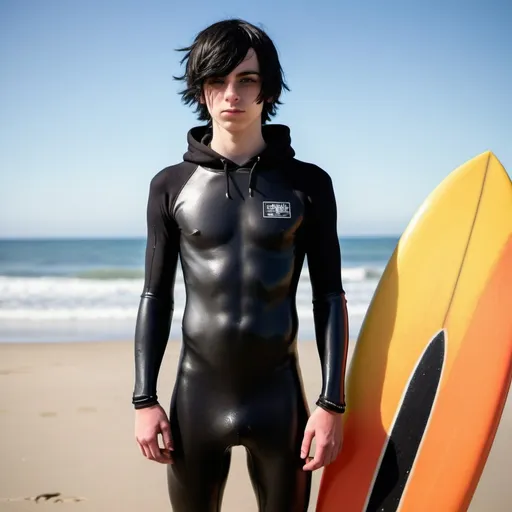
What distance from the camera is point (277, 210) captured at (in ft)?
5.86

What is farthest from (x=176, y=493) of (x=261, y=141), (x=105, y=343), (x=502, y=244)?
(x=105, y=343)

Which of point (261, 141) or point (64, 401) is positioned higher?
point (261, 141)

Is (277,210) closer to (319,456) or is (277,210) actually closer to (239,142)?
(239,142)

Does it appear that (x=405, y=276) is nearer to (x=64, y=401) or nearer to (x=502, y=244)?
(x=502, y=244)

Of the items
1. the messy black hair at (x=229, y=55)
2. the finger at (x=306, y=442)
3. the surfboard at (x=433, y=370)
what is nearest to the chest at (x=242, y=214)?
the messy black hair at (x=229, y=55)

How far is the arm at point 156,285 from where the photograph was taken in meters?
1.80

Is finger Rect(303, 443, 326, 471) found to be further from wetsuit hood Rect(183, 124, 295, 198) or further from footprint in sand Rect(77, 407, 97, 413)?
footprint in sand Rect(77, 407, 97, 413)

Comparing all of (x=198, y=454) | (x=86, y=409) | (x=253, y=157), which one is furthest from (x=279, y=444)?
(x=86, y=409)

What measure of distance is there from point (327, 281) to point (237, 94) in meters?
0.62

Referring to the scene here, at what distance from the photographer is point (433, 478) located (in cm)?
213

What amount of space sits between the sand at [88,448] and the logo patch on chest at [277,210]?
2.07m

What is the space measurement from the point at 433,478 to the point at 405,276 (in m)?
A: 0.73

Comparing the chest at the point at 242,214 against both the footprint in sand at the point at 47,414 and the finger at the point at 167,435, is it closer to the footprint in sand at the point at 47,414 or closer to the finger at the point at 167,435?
the finger at the point at 167,435

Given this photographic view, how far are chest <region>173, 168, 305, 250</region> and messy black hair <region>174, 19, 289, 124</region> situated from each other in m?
0.28
